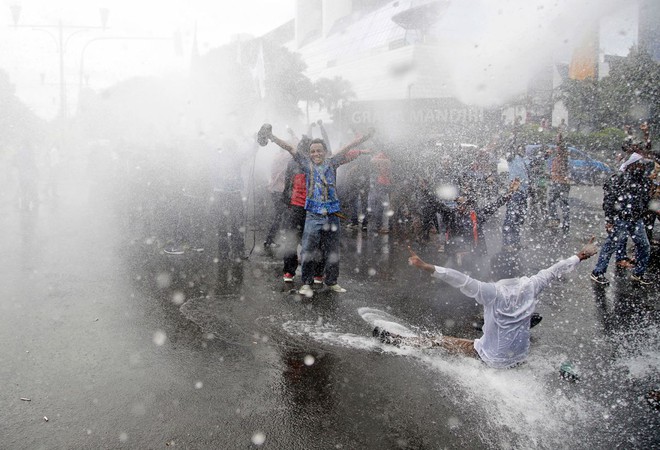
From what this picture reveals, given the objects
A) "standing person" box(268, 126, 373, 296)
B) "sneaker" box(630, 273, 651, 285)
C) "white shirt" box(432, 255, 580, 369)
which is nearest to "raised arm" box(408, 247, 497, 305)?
"white shirt" box(432, 255, 580, 369)

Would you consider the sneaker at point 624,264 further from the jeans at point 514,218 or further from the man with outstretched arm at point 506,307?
the man with outstretched arm at point 506,307

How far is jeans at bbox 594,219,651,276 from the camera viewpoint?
6359 millimetres

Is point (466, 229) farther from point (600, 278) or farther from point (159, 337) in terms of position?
point (159, 337)

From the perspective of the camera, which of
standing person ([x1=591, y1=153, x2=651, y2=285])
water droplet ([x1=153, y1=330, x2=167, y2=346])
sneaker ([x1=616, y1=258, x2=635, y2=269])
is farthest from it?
sneaker ([x1=616, y1=258, x2=635, y2=269])

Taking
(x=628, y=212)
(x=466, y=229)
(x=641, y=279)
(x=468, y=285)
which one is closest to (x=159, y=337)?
(x=468, y=285)

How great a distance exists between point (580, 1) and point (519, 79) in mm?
6801

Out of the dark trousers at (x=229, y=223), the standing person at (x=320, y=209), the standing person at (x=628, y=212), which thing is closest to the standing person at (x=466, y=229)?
the standing person at (x=628, y=212)

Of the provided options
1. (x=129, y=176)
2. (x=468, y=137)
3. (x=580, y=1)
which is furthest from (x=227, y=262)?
(x=580, y=1)

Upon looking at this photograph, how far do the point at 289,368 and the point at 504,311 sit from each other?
1.64m

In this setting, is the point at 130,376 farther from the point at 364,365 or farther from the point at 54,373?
the point at 364,365

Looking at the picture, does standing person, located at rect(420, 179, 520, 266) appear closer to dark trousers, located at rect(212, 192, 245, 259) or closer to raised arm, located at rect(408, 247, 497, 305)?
raised arm, located at rect(408, 247, 497, 305)

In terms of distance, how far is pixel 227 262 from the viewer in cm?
739

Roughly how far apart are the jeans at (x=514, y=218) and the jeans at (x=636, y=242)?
187 centimetres

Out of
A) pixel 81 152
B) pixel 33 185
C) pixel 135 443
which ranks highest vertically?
pixel 81 152
